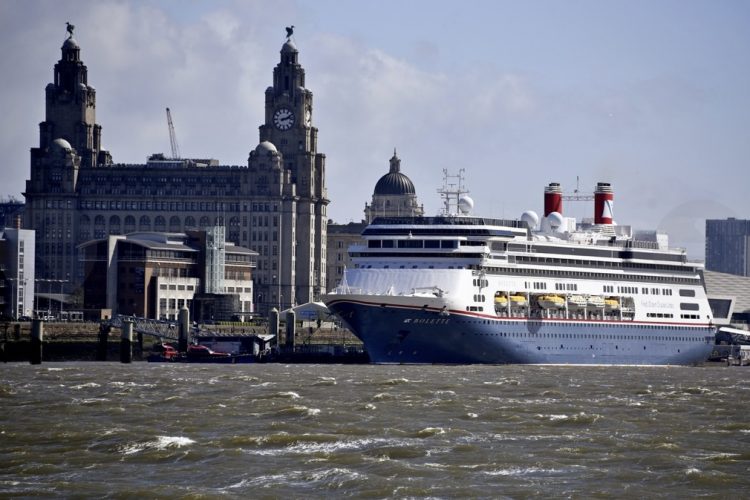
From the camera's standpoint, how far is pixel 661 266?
168375 millimetres

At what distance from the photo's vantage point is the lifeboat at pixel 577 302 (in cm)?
15475

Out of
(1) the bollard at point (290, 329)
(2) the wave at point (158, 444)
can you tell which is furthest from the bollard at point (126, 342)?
(2) the wave at point (158, 444)

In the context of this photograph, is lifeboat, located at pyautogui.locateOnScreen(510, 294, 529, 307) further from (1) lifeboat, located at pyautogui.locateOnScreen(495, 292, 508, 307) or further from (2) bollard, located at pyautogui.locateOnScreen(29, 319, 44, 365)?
(2) bollard, located at pyautogui.locateOnScreen(29, 319, 44, 365)

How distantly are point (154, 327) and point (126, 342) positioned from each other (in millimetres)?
16517

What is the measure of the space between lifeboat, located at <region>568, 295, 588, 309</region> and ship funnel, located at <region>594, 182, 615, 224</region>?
19.8 m

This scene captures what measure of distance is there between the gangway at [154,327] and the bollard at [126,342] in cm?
401

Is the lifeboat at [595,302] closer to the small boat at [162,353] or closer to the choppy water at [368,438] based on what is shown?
the small boat at [162,353]

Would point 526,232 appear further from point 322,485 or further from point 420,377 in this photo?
point 322,485

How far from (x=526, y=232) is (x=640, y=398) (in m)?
55.0

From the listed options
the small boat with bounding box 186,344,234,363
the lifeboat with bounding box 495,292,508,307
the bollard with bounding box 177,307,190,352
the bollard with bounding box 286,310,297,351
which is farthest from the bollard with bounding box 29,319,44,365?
the lifeboat with bounding box 495,292,508,307

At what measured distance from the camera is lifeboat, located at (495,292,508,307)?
478ft

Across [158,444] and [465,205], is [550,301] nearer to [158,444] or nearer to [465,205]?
[465,205]

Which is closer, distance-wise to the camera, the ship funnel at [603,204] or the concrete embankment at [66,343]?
the concrete embankment at [66,343]

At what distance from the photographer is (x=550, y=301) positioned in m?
151
